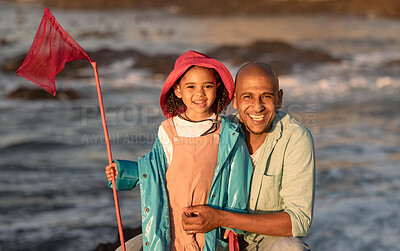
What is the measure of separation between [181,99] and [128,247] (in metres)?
1.09

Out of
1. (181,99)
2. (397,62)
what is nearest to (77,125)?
(181,99)

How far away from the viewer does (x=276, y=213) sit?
9.34ft

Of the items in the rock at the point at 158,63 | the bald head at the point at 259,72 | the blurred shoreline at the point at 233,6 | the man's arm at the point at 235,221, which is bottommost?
the man's arm at the point at 235,221

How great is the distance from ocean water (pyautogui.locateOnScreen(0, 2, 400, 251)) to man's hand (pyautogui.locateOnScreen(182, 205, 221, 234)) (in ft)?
9.26

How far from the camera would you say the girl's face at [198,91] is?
3.07 metres

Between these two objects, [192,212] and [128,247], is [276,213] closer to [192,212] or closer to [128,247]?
[192,212]

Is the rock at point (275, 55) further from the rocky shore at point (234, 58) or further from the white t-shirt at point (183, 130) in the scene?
the white t-shirt at point (183, 130)

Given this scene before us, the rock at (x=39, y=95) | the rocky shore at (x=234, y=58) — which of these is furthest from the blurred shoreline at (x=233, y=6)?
the rock at (x=39, y=95)

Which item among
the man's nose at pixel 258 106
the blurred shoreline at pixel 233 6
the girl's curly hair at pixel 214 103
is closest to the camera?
the man's nose at pixel 258 106

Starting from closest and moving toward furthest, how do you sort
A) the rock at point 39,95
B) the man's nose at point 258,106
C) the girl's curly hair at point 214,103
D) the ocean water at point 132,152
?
the man's nose at point 258,106
the girl's curly hair at point 214,103
the ocean water at point 132,152
the rock at point 39,95

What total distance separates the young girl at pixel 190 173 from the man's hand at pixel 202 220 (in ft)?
0.31

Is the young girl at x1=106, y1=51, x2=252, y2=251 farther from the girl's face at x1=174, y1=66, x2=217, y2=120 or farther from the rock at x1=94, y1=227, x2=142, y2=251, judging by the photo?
the rock at x1=94, y1=227, x2=142, y2=251

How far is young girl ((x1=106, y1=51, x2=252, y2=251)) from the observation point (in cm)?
284

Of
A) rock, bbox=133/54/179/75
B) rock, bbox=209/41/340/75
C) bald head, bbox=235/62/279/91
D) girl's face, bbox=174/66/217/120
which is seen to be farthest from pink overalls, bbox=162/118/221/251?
rock, bbox=209/41/340/75
